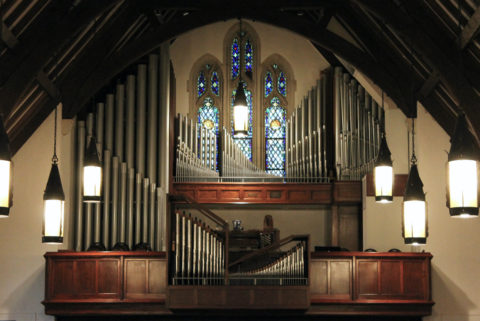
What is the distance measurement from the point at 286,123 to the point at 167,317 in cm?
525

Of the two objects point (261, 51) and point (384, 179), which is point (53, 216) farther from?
point (261, 51)

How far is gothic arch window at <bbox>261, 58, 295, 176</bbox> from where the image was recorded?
20.1m

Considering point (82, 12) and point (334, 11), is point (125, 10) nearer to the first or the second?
point (82, 12)

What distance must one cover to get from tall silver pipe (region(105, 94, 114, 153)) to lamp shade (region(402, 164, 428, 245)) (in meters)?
6.90

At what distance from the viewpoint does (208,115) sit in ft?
66.8

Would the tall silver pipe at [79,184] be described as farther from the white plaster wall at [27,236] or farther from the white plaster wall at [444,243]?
the white plaster wall at [444,243]

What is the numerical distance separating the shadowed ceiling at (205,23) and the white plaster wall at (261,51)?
202 cm

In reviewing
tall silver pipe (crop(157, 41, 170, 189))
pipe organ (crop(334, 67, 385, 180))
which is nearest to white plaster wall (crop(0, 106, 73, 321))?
tall silver pipe (crop(157, 41, 170, 189))

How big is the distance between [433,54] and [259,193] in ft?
20.2

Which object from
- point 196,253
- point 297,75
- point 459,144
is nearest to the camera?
point 459,144

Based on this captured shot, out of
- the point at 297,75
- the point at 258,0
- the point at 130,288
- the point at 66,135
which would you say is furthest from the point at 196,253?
the point at 297,75

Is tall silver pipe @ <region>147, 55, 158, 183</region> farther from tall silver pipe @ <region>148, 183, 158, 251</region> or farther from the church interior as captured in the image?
tall silver pipe @ <region>148, 183, 158, 251</region>

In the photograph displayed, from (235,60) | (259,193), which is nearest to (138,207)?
(259,193)

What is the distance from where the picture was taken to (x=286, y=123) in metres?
19.5
